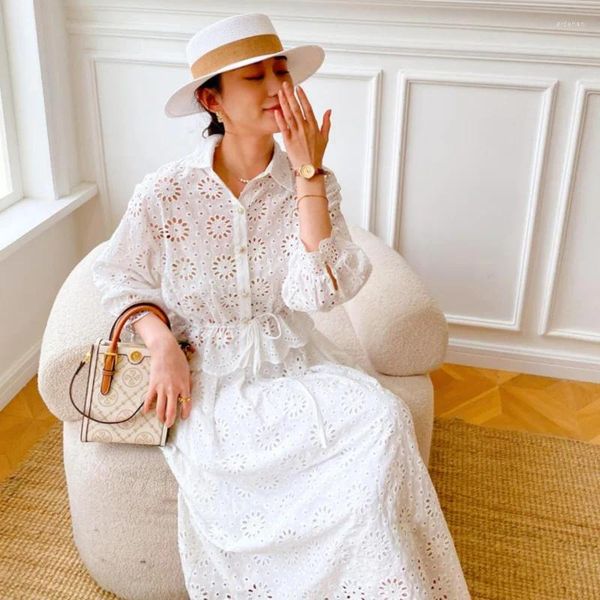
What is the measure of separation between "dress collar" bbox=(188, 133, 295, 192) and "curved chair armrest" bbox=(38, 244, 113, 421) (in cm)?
41

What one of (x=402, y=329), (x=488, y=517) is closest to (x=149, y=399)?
(x=402, y=329)

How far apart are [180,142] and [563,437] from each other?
147 centimetres

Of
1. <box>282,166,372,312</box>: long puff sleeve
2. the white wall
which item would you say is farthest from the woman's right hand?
the white wall

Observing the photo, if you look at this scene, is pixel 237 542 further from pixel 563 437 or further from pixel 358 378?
pixel 563 437

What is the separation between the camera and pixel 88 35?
101 inches

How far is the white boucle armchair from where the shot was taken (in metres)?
1.65

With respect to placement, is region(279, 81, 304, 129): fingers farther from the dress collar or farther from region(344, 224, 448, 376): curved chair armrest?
region(344, 224, 448, 376): curved chair armrest

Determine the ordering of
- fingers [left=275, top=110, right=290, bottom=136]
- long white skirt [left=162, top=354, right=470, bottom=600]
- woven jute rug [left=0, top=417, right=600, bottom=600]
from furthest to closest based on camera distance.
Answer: woven jute rug [left=0, top=417, right=600, bottom=600], fingers [left=275, top=110, right=290, bottom=136], long white skirt [left=162, top=354, right=470, bottom=600]

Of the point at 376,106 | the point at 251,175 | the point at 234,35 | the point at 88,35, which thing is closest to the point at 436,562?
the point at 251,175

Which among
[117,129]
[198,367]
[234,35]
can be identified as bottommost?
[198,367]

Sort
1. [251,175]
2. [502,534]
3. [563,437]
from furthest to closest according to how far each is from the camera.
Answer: [563,437]
[502,534]
[251,175]

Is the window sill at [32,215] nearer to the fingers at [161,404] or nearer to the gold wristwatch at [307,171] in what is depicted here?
the fingers at [161,404]

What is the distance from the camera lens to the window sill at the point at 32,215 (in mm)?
2389

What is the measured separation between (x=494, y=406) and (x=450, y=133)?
83cm
